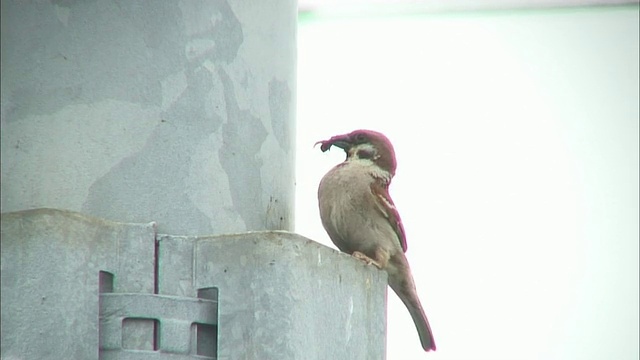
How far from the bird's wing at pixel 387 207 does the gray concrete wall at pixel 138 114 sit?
1.22m

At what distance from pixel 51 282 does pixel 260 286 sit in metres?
0.59

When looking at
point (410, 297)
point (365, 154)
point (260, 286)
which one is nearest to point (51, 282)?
point (260, 286)

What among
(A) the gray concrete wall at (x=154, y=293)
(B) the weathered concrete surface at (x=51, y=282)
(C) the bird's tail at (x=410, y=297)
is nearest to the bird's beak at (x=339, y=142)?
(C) the bird's tail at (x=410, y=297)

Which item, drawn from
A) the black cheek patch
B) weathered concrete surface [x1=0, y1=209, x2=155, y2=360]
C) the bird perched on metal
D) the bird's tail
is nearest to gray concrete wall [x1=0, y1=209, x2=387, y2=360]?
weathered concrete surface [x1=0, y1=209, x2=155, y2=360]

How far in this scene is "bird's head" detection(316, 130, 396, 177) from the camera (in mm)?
6117

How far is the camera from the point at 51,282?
3947mm

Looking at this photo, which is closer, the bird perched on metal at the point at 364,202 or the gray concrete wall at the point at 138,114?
the gray concrete wall at the point at 138,114

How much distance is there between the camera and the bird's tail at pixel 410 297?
630 centimetres

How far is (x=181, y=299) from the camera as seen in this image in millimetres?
4133

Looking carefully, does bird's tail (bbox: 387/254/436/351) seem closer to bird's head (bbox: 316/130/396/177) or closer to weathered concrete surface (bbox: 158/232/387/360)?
bird's head (bbox: 316/130/396/177)

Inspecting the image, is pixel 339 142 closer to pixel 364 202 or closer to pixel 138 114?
pixel 364 202

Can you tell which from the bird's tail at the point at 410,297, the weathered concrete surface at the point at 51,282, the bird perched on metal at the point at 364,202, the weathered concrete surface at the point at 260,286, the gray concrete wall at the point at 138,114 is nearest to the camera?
the weathered concrete surface at the point at 51,282

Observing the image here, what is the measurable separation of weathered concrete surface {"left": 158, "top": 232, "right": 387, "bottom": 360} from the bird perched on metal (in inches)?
54.5

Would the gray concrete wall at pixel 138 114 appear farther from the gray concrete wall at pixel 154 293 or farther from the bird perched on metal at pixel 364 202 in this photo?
the bird perched on metal at pixel 364 202
